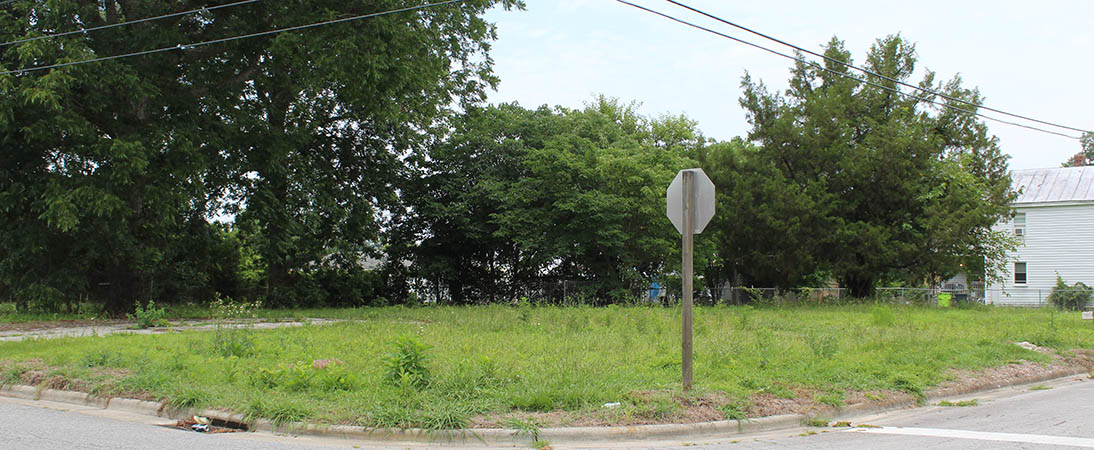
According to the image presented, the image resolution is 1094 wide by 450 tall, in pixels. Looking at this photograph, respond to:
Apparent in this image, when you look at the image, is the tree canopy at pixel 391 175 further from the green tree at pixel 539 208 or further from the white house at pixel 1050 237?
the white house at pixel 1050 237

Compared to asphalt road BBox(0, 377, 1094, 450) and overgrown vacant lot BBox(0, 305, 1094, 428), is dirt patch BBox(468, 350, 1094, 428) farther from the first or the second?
asphalt road BBox(0, 377, 1094, 450)

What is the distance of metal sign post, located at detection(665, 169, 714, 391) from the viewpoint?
27.2 feet

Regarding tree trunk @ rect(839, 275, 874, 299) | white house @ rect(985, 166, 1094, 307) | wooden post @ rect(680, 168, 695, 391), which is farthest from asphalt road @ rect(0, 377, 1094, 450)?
white house @ rect(985, 166, 1094, 307)

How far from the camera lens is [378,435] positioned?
7.05m

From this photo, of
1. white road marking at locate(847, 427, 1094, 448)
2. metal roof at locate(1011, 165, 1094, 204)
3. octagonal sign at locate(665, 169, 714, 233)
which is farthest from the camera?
metal roof at locate(1011, 165, 1094, 204)

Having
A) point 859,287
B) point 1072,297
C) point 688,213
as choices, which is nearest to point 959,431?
point 688,213

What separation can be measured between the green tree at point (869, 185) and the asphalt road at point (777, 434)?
22008 mm

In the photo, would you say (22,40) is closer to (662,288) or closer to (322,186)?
(322,186)

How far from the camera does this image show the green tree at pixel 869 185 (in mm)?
29891

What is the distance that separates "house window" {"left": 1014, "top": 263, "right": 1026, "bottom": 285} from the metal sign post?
146 feet

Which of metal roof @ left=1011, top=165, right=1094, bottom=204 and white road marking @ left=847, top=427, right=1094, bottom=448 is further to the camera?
metal roof @ left=1011, top=165, right=1094, bottom=204

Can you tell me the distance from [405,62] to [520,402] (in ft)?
44.2

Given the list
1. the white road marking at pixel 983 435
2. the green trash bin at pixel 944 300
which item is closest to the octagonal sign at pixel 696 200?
the white road marking at pixel 983 435

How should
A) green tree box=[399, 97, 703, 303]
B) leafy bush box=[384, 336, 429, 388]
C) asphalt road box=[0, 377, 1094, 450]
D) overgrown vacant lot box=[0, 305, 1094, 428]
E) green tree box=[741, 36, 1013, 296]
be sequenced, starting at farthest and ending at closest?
green tree box=[399, 97, 703, 303] → green tree box=[741, 36, 1013, 296] → leafy bush box=[384, 336, 429, 388] → overgrown vacant lot box=[0, 305, 1094, 428] → asphalt road box=[0, 377, 1094, 450]
